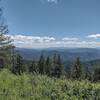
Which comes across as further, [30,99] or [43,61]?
[43,61]

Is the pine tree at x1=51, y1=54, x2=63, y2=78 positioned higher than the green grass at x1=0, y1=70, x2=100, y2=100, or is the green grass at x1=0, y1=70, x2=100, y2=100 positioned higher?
the green grass at x1=0, y1=70, x2=100, y2=100

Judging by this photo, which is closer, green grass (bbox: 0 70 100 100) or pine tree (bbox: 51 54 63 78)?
green grass (bbox: 0 70 100 100)

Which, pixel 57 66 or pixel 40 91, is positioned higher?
pixel 40 91

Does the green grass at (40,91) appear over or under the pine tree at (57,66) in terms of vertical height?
over

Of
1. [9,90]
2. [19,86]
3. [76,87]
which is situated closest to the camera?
[9,90]

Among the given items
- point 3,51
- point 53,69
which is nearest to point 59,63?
point 53,69

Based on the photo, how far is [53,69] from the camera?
90.4 metres

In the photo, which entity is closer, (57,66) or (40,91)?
(40,91)

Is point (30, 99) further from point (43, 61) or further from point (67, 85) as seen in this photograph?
point (43, 61)

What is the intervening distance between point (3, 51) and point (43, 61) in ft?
143

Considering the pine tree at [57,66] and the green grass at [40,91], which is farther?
the pine tree at [57,66]

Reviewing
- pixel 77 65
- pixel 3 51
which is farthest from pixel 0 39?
pixel 77 65

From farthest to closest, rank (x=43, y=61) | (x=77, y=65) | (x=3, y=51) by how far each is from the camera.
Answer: (x=43, y=61)
(x=77, y=65)
(x=3, y=51)

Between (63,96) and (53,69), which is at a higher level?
(63,96)
